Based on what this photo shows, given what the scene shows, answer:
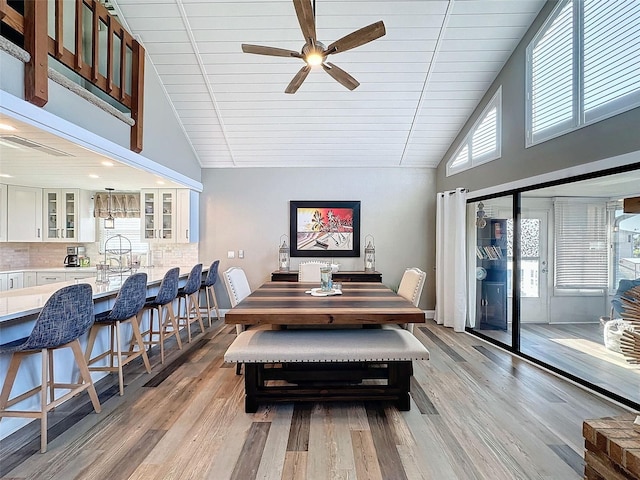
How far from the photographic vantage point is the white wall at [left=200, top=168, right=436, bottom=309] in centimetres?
559

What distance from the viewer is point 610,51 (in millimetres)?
2725

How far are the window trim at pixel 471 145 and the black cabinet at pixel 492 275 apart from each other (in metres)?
0.83

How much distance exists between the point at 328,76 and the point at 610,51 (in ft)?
8.86

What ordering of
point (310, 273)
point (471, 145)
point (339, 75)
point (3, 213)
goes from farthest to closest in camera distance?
point (3, 213) → point (471, 145) → point (310, 273) → point (339, 75)

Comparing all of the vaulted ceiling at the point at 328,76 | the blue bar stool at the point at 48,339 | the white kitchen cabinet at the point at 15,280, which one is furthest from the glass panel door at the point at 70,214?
the blue bar stool at the point at 48,339

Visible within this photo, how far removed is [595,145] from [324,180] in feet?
11.9

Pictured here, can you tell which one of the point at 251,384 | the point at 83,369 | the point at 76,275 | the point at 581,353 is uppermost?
the point at 76,275

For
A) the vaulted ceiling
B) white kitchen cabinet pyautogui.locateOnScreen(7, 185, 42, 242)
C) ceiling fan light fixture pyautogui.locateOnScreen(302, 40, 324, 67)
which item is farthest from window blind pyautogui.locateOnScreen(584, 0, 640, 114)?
white kitchen cabinet pyautogui.locateOnScreen(7, 185, 42, 242)

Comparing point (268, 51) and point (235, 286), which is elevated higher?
point (268, 51)

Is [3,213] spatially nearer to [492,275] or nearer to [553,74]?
[492,275]

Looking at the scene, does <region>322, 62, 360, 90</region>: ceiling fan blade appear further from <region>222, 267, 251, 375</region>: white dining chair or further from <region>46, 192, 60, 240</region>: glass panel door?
<region>46, 192, 60, 240</region>: glass panel door

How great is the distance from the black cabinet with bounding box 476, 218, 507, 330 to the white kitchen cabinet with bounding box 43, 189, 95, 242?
Answer: 626cm

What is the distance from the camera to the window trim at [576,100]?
8.57ft

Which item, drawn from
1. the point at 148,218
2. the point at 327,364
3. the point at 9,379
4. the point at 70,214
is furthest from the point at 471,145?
the point at 70,214
